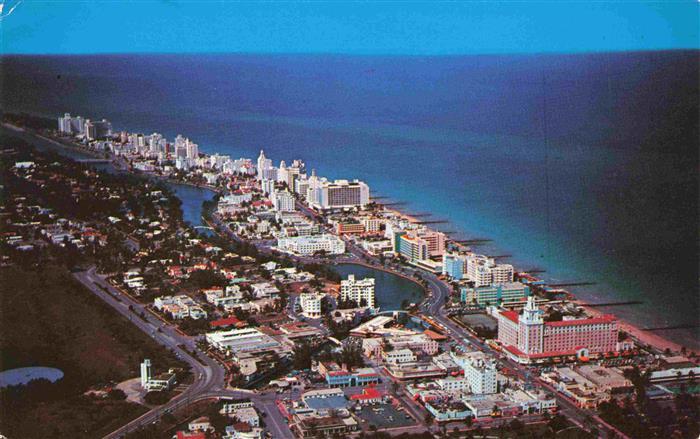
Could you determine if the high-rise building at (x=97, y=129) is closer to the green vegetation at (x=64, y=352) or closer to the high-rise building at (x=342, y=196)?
the high-rise building at (x=342, y=196)

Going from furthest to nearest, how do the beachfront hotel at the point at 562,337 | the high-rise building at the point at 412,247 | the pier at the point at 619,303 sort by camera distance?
the high-rise building at the point at 412,247 → the pier at the point at 619,303 → the beachfront hotel at the point at 562,337

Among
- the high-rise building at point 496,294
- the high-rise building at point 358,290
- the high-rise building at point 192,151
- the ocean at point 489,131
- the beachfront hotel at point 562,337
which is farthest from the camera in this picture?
the high-rise building at point 192,151

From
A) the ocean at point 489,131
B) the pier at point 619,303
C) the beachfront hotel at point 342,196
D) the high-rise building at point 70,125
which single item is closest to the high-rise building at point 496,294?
the ocean at point 489,131

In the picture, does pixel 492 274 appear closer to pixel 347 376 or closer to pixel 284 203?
pixel 347 376

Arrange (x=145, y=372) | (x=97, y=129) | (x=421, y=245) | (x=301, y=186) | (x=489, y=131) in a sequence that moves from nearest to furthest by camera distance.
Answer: (x=145, y=372), (x=421, y=245), (x=301, y=186), (x=97, y=129), (x=489, y=131)

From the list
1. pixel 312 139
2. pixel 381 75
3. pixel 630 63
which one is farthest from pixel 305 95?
pixel 630 63

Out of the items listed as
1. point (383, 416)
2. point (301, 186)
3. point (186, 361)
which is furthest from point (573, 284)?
point (301, 186)

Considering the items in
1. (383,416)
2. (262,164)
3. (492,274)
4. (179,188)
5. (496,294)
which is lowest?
(383,416)
